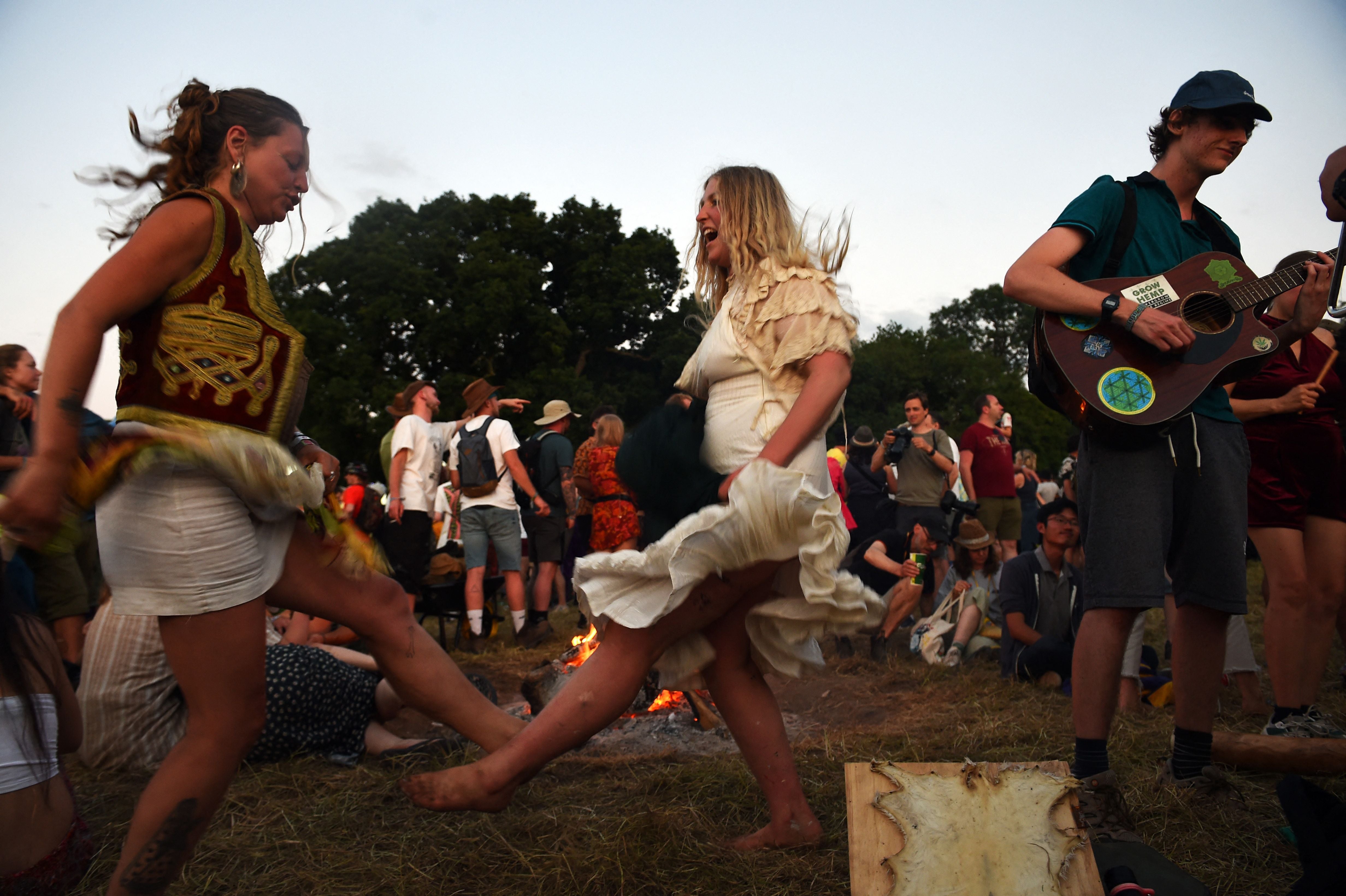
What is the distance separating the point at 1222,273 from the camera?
277 centimetres

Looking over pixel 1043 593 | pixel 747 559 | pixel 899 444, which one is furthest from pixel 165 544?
pixel 899 444

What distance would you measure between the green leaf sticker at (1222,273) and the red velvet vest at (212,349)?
2656mm

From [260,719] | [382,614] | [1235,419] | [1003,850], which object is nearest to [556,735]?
[382,614]

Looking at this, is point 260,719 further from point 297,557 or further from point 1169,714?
point 1169,714

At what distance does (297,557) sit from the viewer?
2.12m

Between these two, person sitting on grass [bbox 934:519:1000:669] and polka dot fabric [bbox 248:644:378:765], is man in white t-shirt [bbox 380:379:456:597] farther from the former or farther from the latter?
person sitting on grass [bbox 934:519:1000:669]

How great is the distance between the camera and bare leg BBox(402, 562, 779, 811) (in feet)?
7.28

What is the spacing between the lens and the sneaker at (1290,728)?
10.4 feet

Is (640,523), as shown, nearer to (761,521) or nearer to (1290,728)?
(761,521)

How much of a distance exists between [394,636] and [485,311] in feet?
88.3

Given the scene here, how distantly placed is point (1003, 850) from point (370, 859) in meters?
1.71

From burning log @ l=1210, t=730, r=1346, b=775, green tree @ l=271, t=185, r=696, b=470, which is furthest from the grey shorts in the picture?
green tree @ l=271, t=185, r=696, b=470

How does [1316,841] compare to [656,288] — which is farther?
[656,288]

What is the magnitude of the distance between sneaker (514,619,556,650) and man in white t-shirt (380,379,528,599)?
89 cm
